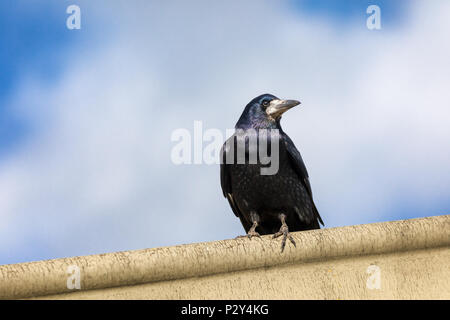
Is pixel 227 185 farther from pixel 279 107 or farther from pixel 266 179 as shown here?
pixel 279 107

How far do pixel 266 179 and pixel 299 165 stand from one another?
1.31 feet

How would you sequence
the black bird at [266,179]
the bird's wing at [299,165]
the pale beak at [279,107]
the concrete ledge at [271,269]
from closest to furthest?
the concrete ledge at [271,269] → the black bird at [266,179] → the bird's wing at [299,165] → the pale beak at [279,107]

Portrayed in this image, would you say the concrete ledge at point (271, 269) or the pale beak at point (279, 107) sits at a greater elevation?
the pale beak at point (279, 107)

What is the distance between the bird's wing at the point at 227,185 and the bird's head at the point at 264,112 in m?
0.22

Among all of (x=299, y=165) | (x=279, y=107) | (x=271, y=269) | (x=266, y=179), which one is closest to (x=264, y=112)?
(x=279, y=107)

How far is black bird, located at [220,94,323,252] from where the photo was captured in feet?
17.5

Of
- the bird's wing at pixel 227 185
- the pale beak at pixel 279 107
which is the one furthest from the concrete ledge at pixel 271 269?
the pale beak at pixel 279 107

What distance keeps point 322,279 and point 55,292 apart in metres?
1.50

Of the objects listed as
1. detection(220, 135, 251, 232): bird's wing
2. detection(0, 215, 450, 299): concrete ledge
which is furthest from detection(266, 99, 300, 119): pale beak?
detection(0, 215, 450, 299): concrete ledge

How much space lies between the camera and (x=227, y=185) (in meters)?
5.74

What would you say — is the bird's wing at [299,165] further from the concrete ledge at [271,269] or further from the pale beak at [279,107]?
the concrete ledge at [271,269]

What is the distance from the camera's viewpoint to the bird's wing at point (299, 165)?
5.53 metres
